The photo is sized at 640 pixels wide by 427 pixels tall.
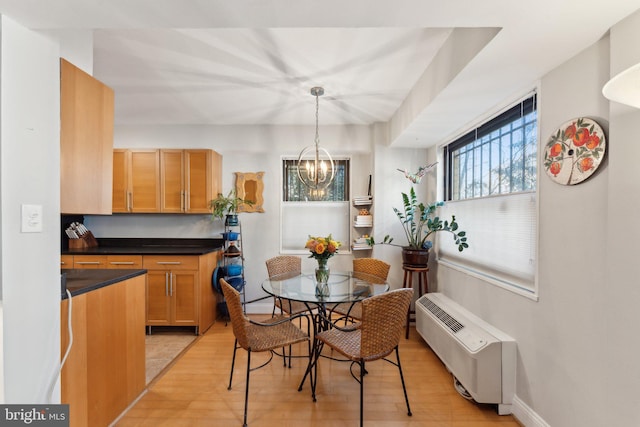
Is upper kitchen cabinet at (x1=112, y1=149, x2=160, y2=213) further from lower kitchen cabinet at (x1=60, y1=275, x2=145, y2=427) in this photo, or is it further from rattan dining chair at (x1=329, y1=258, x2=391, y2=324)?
rattan dining chair at (x1=329, y1=258, x2=391, y2=324)

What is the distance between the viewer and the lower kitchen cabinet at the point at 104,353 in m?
1.53

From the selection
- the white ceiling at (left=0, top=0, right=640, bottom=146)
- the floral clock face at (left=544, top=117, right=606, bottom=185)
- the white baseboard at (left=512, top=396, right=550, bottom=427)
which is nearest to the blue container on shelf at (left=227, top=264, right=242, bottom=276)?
the white ceiling at (left=0, top=0, right=640, bottom=146)

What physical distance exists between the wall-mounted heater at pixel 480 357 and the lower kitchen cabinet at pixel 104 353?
2319 mm

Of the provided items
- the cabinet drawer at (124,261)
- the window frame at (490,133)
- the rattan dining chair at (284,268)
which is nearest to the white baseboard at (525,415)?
the window frame at (490,133)

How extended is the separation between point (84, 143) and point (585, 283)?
271cm

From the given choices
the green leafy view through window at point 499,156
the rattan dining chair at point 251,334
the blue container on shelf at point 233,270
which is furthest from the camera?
the blue container on shelf at point 233,270

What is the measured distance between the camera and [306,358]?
9.08 feet

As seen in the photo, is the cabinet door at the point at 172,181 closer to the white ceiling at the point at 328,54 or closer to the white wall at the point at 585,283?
the white ceiling at the point at 328,54

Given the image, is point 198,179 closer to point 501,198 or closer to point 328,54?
point 328,54

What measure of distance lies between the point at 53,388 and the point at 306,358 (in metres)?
1.86

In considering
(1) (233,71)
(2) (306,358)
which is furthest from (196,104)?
(2) (306,358)

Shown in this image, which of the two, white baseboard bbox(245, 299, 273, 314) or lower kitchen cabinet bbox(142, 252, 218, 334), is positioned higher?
lower kitchen cabinet bbox(142, 252, 218, 334)

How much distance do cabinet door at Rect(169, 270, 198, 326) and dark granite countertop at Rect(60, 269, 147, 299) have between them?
1217 millimetres

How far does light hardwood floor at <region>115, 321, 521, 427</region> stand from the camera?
1.91 metres
